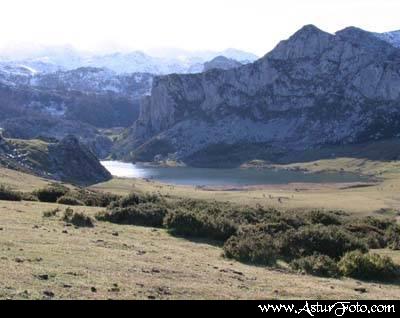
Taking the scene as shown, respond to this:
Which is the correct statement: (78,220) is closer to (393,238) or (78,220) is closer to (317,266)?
(317,266)

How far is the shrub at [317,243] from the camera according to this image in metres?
29.3

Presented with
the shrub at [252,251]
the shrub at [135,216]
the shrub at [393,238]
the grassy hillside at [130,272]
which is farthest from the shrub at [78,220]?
the shrub at [393,238]

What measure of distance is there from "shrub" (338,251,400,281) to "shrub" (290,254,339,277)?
40 centimetres

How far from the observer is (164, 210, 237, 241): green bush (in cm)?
3297

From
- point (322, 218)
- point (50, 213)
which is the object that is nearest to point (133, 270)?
point (50, 213)

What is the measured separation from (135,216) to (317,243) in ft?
40.8

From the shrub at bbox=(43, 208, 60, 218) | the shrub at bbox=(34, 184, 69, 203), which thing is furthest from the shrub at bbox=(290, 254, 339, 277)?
the shrub at bbox=(34, 184, 69, 203)

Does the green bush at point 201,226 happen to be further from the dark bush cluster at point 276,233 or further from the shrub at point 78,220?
the shrub at point 78,220

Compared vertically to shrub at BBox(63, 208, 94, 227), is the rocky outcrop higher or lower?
lower

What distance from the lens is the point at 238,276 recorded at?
22.6 meters

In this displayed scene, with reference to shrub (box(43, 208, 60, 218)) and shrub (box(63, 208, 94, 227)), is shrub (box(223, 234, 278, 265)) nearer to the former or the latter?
shrub (box(63, 208, 94, 227))

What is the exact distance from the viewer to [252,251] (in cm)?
2766
